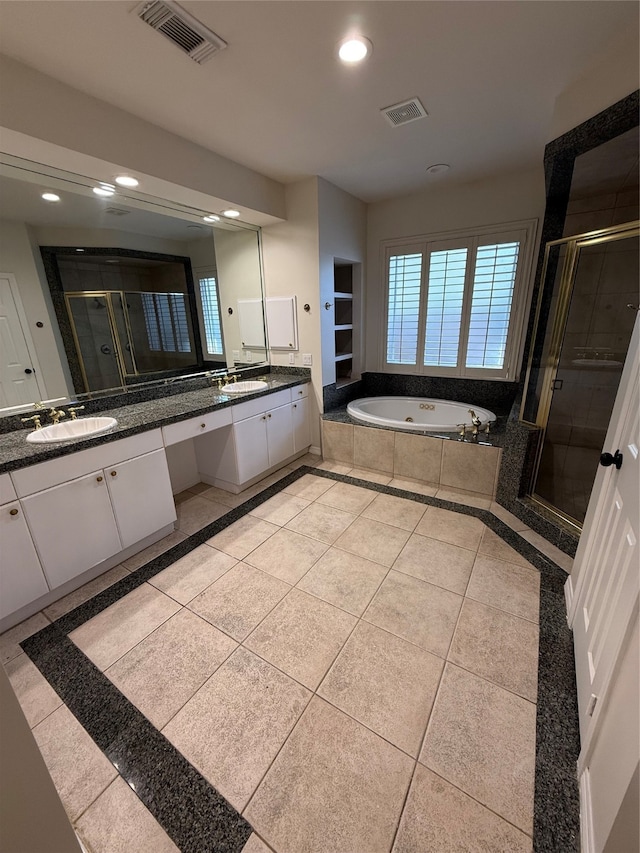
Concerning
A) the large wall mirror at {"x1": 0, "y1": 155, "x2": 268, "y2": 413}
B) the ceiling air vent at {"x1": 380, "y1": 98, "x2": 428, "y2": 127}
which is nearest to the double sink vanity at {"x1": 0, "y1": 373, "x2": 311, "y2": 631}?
the large wall mirror at {"x1": 0, "y1": 155, "x2": 268, "y2": 413}

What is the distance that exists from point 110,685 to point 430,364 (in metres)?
3.63

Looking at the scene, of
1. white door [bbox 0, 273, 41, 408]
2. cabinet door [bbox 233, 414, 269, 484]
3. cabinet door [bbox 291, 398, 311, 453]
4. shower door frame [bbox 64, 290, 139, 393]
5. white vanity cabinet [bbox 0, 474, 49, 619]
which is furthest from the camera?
cabinet door [bbox 291, 398, 311, 453]

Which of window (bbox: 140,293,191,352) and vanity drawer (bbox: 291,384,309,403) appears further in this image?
vanity drawer (bbox: 291,384,309,403)

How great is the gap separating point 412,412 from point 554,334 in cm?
167

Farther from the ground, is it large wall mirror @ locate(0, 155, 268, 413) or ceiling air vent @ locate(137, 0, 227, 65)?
ceiling air vent @ locate(137, 0, 227, 65)

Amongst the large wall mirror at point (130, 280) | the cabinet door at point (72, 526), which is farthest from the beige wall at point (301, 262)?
the cabinet door at point (72, 526)

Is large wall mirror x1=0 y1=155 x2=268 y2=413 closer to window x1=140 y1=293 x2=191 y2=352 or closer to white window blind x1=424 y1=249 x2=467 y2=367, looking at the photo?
window x1=140 y1=293 x2=191 y2=352

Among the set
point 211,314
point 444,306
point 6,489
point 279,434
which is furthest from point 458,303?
point 6,489

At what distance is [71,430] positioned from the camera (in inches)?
83.9

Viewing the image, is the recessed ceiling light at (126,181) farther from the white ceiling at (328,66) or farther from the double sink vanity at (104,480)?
the double sink vanity at (104,480)

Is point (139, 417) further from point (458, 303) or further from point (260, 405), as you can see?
point (458, 303)

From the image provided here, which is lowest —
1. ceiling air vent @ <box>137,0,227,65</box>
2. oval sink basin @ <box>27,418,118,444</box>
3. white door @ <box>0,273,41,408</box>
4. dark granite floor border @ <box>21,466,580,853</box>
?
dark granite floor border @ <box>21,466,580,853</box>

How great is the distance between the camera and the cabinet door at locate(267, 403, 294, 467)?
3102 mm

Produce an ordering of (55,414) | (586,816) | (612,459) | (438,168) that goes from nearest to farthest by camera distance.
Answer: (586,816), (612,459), (55,414), (438,168)
